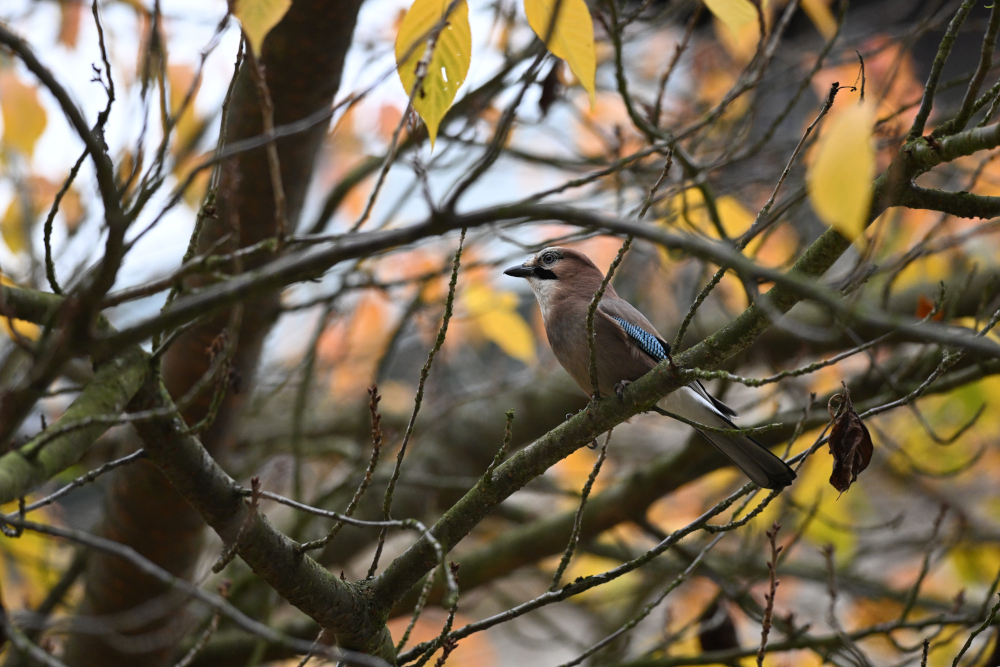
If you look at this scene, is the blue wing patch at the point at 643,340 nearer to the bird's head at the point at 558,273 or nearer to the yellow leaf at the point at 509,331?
the bird's head at the point at 558,273

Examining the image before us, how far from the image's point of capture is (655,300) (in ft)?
25.4

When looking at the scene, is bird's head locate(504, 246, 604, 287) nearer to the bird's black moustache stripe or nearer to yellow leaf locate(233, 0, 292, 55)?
the bird's black moustache stripe

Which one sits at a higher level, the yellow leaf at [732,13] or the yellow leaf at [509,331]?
the yellow leaf at [509,331]

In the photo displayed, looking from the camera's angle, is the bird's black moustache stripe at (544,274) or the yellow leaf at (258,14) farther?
the bird's black moustache stripe at (544,274)

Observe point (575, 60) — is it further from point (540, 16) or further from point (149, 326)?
point (149, 326)

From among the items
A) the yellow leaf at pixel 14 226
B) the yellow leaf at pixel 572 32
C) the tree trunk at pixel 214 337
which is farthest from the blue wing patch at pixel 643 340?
the yellow leaf at pixel 14 226

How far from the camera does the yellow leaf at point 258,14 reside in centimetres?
190

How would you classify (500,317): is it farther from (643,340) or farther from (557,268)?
(643,340)

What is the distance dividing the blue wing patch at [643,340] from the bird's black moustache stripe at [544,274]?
798 mm

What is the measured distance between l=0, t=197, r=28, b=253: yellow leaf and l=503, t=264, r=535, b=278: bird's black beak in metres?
3.03

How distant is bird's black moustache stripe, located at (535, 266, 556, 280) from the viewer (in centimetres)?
489

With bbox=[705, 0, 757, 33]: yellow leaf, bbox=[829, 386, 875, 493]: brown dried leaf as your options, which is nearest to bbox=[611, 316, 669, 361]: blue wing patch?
bbox=[829, 386, 875, 493]: brown dried leaf

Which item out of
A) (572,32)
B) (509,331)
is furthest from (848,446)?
(509,331)

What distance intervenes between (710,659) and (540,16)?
9.72 ft
